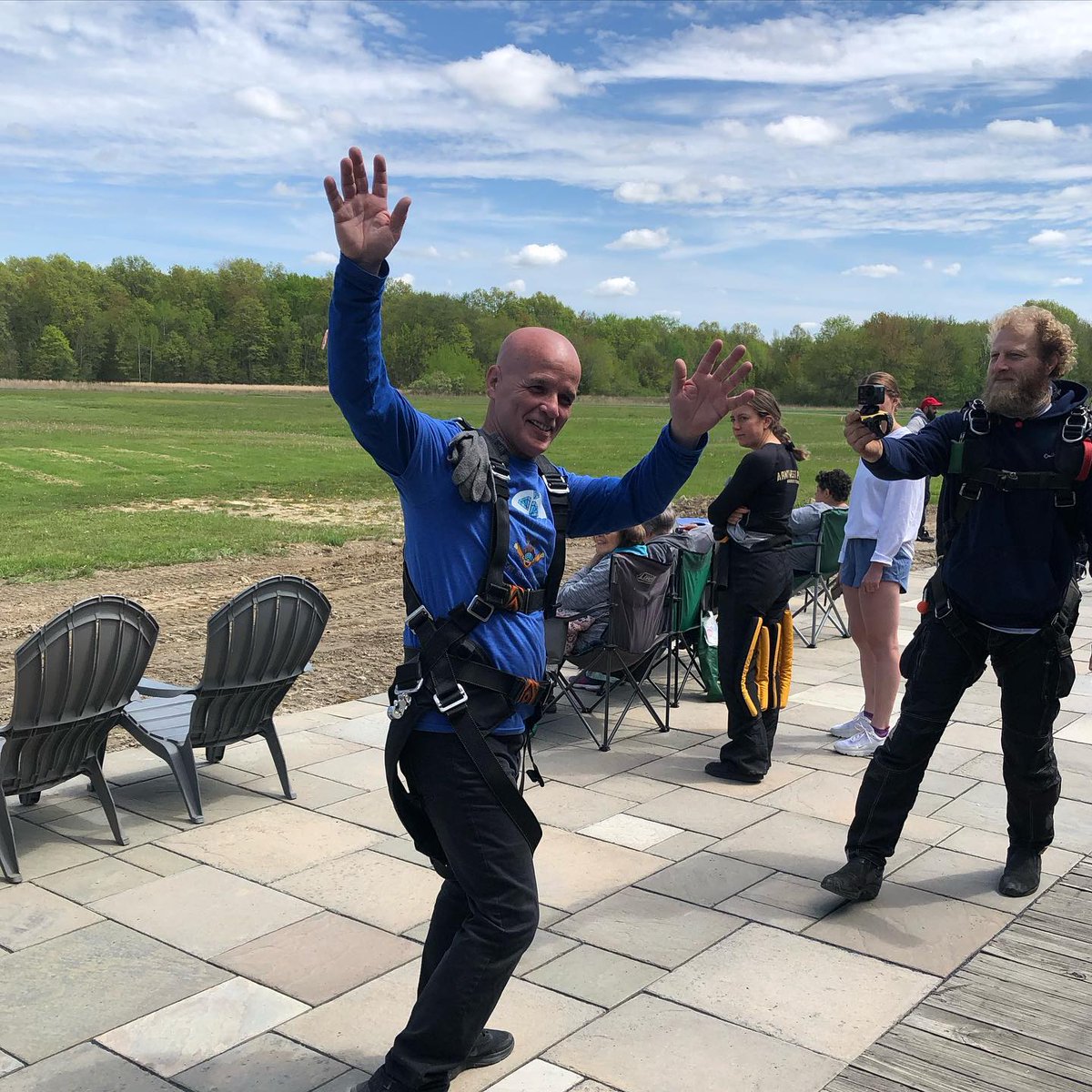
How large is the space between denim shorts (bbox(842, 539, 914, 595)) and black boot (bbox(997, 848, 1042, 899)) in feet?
6.32

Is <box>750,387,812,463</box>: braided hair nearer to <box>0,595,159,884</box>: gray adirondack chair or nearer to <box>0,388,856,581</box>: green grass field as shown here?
<box>0,595,159,884</box>: gray adirondack chair

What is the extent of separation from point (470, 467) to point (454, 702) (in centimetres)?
54

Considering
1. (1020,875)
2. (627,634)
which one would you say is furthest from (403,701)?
(627,634)

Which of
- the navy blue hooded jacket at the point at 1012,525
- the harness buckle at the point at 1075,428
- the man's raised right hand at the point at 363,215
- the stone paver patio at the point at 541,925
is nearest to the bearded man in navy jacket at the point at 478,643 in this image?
the man's raised right hand at the point at 363,215

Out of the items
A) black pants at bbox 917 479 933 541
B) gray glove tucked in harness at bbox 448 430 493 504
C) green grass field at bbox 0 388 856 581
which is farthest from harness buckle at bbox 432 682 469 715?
green grass field at bbox 0 388 856 581

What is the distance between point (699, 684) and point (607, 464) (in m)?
21.5

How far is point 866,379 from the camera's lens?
4.80 m

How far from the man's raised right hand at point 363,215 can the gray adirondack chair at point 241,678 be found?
107 inches

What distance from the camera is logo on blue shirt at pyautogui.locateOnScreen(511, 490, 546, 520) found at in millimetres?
2896

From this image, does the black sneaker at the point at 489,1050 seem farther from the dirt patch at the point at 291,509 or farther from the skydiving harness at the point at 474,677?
the dirt patch at the point at 291,509

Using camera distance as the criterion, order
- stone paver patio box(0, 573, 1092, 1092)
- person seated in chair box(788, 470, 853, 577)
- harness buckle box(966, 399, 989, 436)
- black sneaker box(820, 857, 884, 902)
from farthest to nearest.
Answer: person seated in chair box(788, 470, 853, 577)
black sneaker box(820, 857, 884, 902)
harness buckle box(966, 399, 989, 436)
stone paver patio box(0, 573, 1092, 1092)

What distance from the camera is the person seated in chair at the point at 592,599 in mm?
6582

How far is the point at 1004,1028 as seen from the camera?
3469mm

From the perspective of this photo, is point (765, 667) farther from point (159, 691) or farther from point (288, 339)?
point (288, 339)
